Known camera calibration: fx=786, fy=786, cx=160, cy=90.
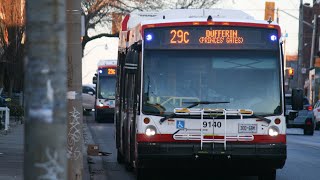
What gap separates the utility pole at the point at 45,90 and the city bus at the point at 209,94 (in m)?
7.62

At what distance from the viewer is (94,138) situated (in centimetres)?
2744

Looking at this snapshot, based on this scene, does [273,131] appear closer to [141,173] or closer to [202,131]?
[202,131]

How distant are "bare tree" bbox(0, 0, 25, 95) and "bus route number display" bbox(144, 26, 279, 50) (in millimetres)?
20454

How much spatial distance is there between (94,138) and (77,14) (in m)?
17.1

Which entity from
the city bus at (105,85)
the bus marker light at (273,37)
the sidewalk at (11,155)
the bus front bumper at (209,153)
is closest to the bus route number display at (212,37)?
the bus marker light at (273,37)

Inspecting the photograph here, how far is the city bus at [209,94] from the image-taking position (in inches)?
491

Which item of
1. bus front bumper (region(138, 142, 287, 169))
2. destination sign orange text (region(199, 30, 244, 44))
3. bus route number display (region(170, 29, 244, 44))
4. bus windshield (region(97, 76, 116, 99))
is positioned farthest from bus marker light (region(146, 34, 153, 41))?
bus windshield (region(97, 76, 116, 99))

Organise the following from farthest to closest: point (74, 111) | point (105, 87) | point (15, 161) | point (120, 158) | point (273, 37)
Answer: point (105, 87) → point (120, 158) → point (15, 161) → point (273, 37) → point (74, 111)

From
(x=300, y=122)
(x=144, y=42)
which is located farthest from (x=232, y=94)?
(x=300, y=122)

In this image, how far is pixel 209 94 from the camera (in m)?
12.6

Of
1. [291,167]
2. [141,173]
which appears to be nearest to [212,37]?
[141,173]

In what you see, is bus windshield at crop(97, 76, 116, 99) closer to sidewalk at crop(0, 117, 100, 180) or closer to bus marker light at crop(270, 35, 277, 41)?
sidewalk at crop(0, 117, 100, 180)

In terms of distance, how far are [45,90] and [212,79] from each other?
26.5 ft

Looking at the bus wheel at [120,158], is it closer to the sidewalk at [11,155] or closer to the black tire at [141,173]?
the sidewalk at [11,155]
